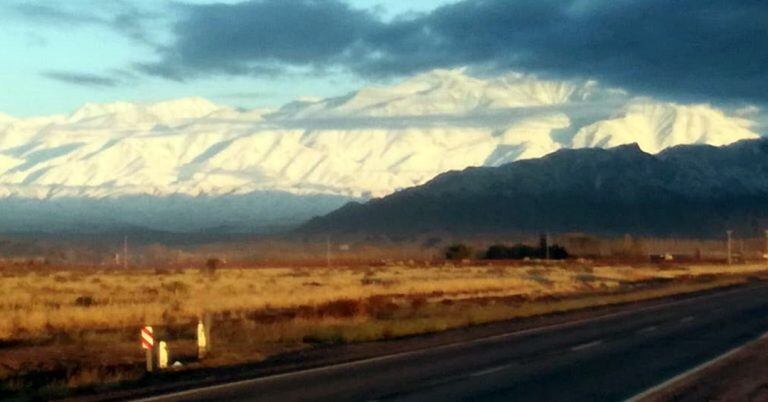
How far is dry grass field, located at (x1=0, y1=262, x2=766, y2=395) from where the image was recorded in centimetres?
2828

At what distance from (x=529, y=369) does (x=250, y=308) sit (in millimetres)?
24388

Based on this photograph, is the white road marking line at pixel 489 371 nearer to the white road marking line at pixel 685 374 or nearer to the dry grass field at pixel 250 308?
the white road marking line at pixel 685 374


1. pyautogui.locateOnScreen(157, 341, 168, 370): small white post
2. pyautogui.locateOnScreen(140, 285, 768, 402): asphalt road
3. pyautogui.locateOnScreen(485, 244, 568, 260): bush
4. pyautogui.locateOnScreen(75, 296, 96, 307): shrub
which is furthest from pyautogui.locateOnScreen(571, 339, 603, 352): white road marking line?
pyautogui.locateOnScreen(485, 244, 568, 260): bush

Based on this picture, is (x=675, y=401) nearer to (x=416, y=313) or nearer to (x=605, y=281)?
(x=416, y=313)

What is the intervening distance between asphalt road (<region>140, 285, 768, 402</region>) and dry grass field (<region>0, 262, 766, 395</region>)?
3.21 meters

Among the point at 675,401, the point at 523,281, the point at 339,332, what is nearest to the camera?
the point at 675,401

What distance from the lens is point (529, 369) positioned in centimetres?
2422

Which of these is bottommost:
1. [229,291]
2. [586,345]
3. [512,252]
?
[586,345]

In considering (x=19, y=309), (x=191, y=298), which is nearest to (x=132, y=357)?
(x=19, y=309)

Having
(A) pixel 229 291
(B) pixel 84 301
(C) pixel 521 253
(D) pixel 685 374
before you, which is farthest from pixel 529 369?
(C) pixel 521 253

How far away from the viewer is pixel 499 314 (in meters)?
43.6

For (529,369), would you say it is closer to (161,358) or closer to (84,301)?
(161,358)

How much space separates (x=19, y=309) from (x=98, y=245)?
6085 inches

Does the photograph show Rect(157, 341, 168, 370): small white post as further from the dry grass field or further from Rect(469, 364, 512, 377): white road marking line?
Rect(469, 364, 512, 377): white road marking line
